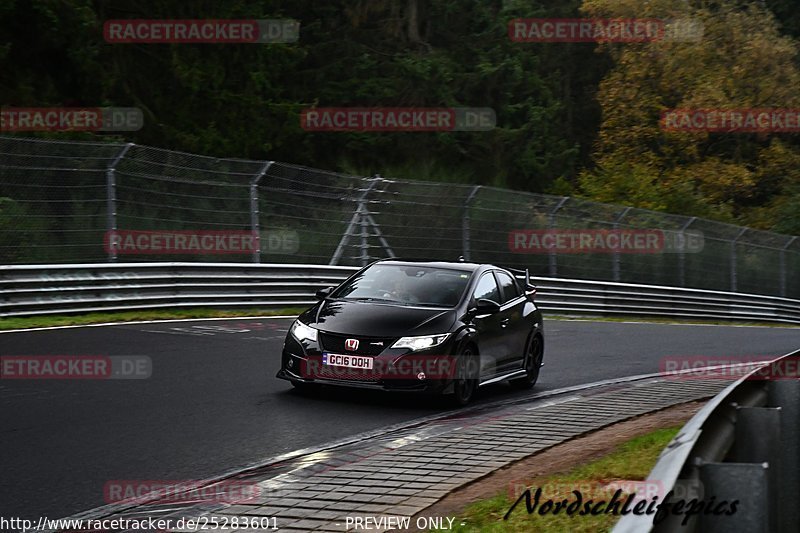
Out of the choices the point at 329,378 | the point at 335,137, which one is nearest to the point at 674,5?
the point at 335,137

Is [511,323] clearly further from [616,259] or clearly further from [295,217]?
[616,259]

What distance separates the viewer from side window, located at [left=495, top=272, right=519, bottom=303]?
541 inches

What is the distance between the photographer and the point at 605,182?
158 ft

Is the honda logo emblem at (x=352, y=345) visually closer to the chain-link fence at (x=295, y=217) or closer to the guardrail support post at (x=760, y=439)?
the guardrail support post at (x=760, y=439)

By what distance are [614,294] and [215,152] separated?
49.4 feet

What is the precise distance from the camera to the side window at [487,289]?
1281cm

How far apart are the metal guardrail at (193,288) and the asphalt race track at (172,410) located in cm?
133

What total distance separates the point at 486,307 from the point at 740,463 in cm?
764

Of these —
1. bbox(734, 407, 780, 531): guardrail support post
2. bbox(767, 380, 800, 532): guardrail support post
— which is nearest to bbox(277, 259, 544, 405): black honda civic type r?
bbox(767, 380, 800, 532): guardrail support post

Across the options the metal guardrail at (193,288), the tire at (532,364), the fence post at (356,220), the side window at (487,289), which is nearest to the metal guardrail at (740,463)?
the side window at (487,289)

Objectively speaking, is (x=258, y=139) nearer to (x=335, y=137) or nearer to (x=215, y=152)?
(x=215, y=152)

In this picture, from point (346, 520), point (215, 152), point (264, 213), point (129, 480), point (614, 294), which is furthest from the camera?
point (215, 152)

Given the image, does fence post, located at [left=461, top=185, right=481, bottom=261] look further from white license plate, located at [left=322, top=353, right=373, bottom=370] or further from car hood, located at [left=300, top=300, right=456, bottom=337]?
white license plate, located at [left=322, top=353, right=373, bottom=370]

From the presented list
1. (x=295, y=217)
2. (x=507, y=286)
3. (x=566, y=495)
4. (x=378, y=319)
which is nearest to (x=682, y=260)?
(x=295, y=217)
